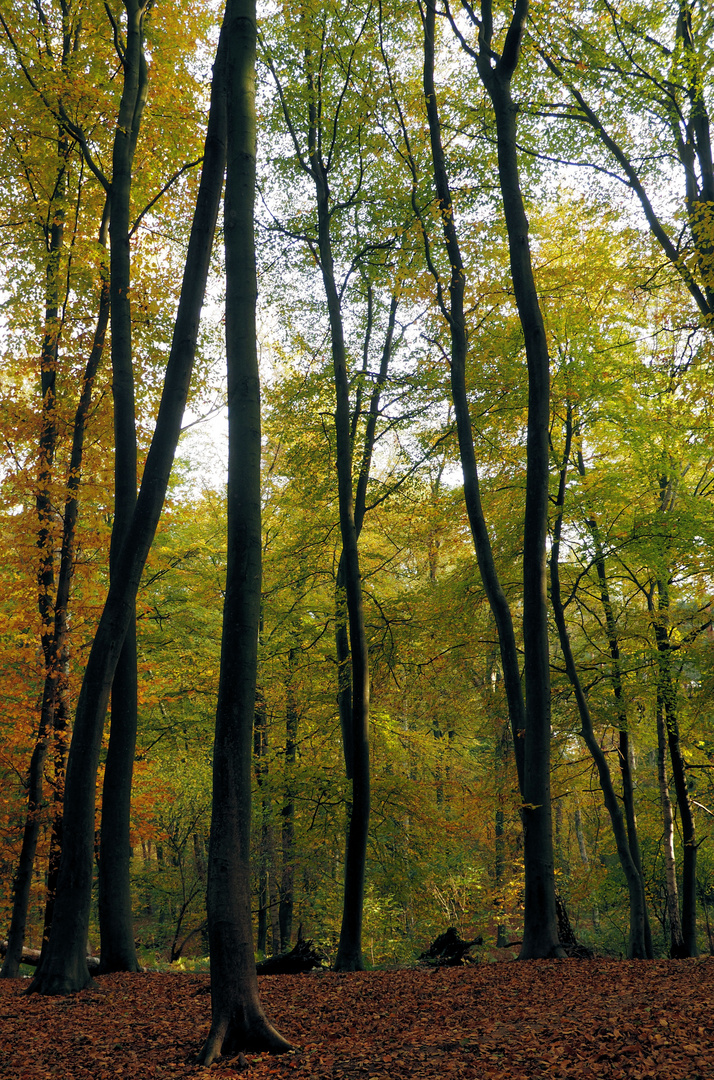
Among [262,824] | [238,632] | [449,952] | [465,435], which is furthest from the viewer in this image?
[262,824]

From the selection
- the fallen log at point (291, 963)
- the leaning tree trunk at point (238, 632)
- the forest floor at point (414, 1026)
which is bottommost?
the fallen log at point (291, 963)

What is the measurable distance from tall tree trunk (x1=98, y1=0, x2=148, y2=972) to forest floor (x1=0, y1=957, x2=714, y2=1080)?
873 mm

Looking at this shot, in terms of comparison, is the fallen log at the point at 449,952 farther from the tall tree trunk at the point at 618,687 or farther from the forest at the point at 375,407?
the tall tree trunk at the point at 618,687

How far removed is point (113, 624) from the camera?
711 centimetres

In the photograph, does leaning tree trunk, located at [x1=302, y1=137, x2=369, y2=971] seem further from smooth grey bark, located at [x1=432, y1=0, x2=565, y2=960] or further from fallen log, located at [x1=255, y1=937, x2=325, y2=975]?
smooth grey bark, located at [x1=432, y1=0, x2=565, y2=960]

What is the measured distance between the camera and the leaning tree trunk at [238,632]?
13.4 ft

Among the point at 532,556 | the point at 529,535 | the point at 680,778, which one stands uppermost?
the point at 529,535

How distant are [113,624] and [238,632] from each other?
303 cm

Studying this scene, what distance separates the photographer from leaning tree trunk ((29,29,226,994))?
657 centimetres

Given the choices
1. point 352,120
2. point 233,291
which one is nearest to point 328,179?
point 352,120

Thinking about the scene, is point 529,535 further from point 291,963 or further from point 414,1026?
point 291,963

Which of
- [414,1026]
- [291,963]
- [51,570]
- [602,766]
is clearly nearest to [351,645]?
[291,963]

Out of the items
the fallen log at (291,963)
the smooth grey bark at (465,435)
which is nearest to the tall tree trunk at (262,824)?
the fallen log at (291,963)

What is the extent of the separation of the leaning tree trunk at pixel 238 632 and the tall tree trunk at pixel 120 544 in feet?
10.9
